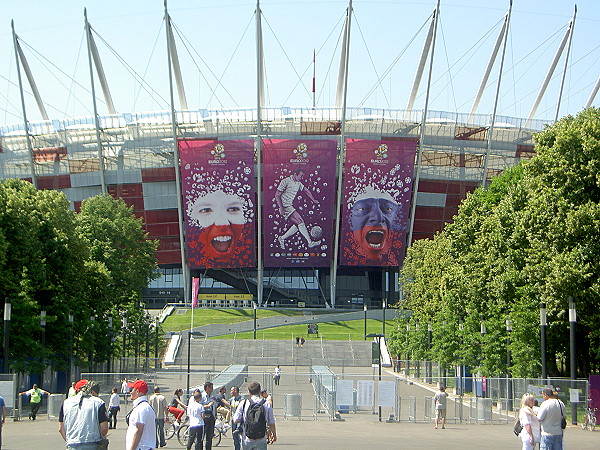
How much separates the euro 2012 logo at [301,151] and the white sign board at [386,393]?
71622mm

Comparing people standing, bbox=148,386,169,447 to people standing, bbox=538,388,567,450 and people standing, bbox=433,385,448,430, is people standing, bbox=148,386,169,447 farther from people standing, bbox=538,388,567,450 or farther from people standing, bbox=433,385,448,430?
people standing, bbox=433,385,448,430

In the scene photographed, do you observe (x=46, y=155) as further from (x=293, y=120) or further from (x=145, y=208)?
(x=293, y=120)

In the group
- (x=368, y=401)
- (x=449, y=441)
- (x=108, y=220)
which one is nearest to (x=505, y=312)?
(x=368, y=401)

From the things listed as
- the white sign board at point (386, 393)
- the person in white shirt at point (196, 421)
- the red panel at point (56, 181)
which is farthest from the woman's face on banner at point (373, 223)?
the person in white shirt at point (196, 421)

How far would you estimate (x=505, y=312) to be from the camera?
169 feet

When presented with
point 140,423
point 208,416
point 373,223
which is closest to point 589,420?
point 208,416

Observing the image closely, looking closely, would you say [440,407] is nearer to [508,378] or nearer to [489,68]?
[508,378]

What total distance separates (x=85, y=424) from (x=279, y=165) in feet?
317

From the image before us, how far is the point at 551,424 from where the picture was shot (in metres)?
19.0

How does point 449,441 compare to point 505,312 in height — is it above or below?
below

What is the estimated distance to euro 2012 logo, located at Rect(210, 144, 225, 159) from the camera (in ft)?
355

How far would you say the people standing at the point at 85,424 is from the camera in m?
12.9

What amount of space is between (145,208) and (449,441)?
303ft

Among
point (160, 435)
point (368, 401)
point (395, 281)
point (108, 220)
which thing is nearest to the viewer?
point (160, 435)
